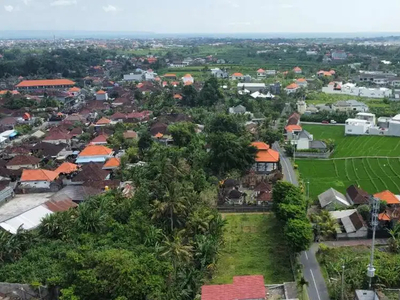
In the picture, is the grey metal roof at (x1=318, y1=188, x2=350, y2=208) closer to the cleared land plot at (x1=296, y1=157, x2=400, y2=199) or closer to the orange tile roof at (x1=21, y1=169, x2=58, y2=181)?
the cleared land plot at (x1=296, y1=157, x2=400, y2=199)

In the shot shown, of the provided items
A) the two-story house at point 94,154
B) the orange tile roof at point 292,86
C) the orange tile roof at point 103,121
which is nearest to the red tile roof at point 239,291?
the two-story house at point 94,154

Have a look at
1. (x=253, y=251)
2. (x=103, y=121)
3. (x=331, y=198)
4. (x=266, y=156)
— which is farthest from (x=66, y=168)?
(x=331, y=198)

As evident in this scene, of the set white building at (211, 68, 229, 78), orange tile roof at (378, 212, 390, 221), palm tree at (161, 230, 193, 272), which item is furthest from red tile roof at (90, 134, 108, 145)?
white building at (211, 68, 229, 78)

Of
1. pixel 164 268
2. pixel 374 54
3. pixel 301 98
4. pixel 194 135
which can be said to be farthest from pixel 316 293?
pixel 374 54

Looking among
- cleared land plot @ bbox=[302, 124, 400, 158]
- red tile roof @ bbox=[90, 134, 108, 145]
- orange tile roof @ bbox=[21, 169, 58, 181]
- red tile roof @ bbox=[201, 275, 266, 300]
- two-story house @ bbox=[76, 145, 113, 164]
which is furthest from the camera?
red tile roof @ bbox=[90, 134, 108, 145]

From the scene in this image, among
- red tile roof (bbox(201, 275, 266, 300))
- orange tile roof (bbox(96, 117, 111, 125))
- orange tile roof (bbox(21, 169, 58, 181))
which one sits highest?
red tile roof (bbox(201, 275, 266, 300))

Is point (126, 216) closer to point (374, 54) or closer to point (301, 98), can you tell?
point (301, 98)
